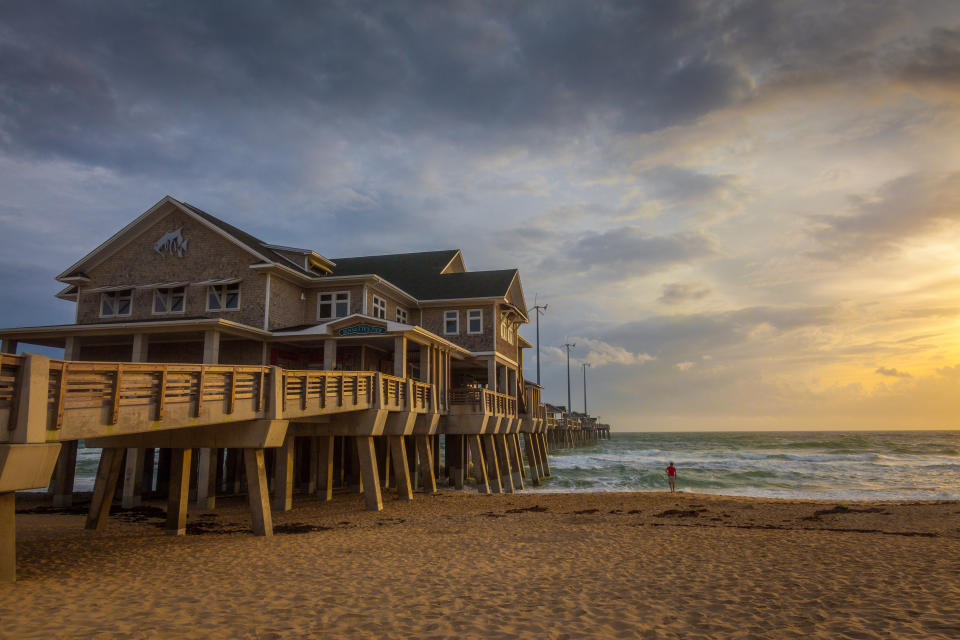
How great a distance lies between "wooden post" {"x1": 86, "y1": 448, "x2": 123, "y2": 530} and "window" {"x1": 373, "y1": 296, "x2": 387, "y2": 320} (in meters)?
12.6

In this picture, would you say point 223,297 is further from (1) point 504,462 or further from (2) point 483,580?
(2) point 483,580

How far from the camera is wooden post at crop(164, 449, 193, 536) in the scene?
14179mm

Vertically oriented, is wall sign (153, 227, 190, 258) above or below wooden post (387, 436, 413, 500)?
above

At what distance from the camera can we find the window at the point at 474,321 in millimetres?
29875

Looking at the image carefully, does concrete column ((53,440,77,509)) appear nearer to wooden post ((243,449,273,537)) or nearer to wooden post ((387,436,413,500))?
wooden post ((387,436,413,500))

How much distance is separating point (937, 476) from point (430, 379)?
38.9 meters

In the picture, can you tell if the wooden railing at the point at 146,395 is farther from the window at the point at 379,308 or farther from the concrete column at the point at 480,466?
the concrete column at the point at 480,466

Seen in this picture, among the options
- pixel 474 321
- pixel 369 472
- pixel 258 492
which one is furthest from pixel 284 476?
pixel 474 321

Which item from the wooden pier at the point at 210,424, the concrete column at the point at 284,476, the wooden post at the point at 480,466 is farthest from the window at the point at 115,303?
the wooden post at the point at 480,466

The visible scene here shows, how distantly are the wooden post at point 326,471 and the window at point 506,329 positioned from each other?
1054 cm

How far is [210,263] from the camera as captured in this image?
947 inches

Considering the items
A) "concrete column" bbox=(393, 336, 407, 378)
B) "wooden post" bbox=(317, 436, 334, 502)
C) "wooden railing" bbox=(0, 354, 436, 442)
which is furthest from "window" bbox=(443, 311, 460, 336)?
"wooden railing" bbox=(0, 354, 436, 442)

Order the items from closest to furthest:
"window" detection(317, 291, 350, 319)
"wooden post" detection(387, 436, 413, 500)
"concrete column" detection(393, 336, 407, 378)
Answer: "wooden post" detection(387, 436, 413, 500)
"concrete column" detection(393, 336, 407, 378)
"window" detection(317, 291, 350, 319)

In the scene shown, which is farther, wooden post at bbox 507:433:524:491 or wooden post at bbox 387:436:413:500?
wooden post at bbox 507:433:524:491
